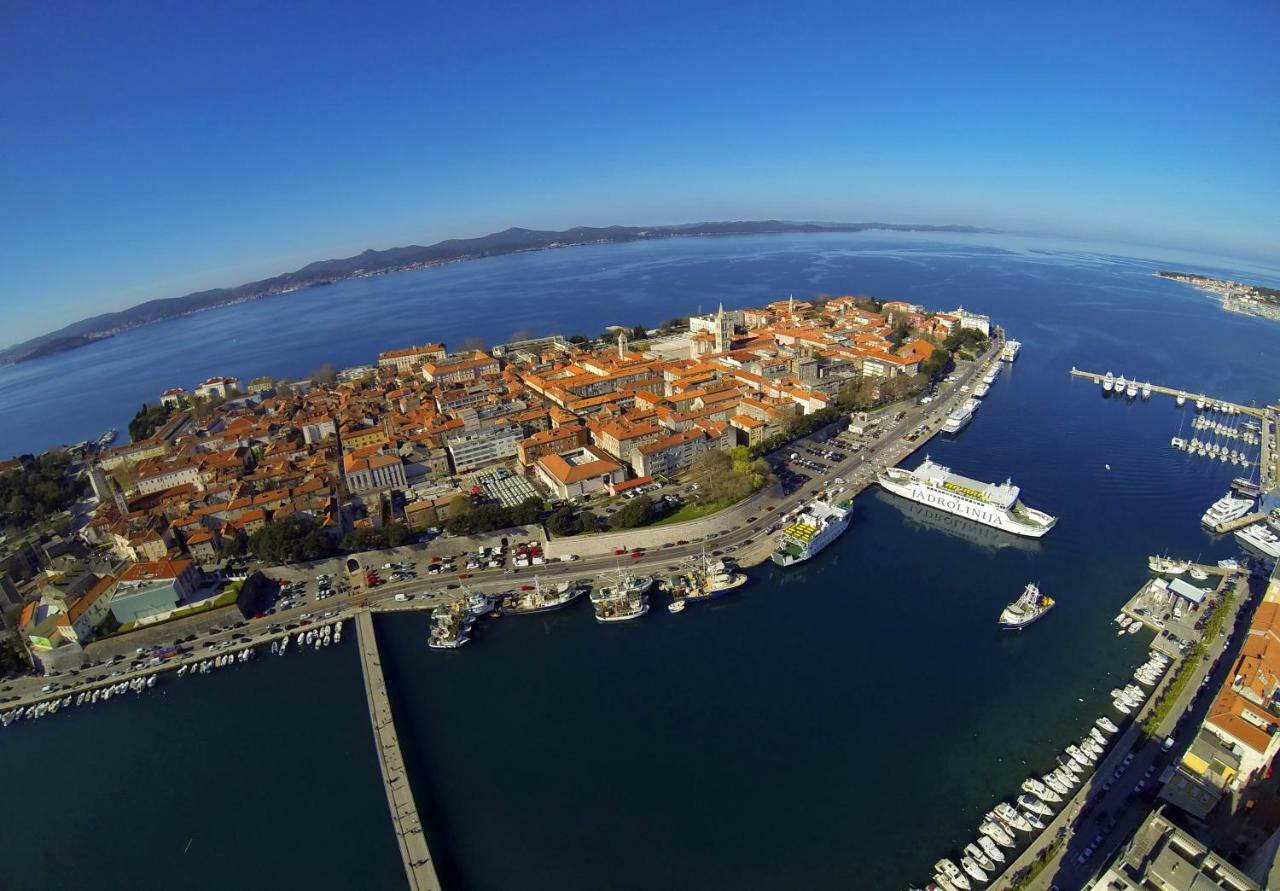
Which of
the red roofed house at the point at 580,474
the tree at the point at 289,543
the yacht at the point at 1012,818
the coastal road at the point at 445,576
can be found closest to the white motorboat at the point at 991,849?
the yacht at the point at 1012,818

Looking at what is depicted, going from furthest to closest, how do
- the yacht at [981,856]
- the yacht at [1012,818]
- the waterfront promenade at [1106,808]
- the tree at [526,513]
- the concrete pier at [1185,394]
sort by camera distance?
the concrete pier at [1185,394], the tree at [526,513], the yacht at [1012,818], the yacht at [981,856], the waterfront promenade at [1106,808]

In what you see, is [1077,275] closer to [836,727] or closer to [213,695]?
[836,727]

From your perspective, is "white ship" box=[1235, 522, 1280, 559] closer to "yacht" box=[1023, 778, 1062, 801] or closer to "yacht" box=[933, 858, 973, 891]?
"yacht" box=[1023, 778, 1062, 801]

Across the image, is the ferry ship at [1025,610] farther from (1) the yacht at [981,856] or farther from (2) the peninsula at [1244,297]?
(2) the peninsula at [1244,297]

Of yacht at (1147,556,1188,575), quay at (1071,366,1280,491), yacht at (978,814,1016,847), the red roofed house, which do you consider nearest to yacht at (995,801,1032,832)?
yacht at (978,814,1016,847)

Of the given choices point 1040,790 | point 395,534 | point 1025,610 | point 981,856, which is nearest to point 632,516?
point 395,534

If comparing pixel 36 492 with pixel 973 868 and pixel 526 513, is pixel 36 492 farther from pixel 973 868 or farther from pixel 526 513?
pixel 973 868
